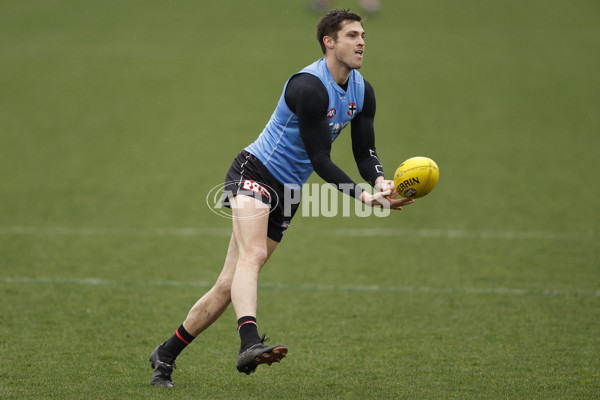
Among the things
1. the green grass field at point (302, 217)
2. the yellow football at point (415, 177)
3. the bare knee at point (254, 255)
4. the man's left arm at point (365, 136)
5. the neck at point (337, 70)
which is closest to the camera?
the yellow football at point (415, 177)

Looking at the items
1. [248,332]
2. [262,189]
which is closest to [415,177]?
[262,189]

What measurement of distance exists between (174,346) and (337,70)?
2.24 meters

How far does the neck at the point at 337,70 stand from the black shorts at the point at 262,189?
2.57ft

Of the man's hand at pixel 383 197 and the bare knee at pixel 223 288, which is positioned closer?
the man's hand at pixel 383 197

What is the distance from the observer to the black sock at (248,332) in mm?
4496

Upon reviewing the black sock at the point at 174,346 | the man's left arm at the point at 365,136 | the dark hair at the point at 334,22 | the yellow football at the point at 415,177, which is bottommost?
the black sock at the point at 174,346

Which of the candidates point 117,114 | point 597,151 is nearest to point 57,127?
point 117,114

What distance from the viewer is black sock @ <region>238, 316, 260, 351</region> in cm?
450

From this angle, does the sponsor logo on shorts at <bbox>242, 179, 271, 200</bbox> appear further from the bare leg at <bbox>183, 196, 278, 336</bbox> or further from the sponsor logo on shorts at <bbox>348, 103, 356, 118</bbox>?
the sponsor logo on shorts at <bbox>348, 103, 356, 118</bbox>

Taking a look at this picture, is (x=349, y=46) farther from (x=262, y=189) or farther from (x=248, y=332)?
(x=248, y=332)

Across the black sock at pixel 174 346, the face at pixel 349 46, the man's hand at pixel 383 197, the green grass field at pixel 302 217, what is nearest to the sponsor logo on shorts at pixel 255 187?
the man's hand at pixel 383 197

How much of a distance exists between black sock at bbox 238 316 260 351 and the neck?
169 cm

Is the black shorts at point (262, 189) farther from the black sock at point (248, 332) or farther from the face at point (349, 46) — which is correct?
the face at point (349, 46)

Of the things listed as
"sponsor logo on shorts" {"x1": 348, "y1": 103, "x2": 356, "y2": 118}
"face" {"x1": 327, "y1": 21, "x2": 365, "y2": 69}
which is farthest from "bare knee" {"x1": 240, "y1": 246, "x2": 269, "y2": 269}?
"face" {"x1": 327, "y1": 21, "x2": 365, "y2": 69}
